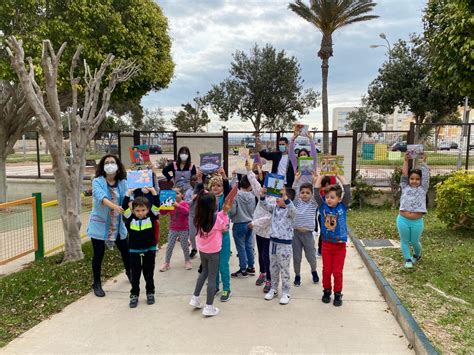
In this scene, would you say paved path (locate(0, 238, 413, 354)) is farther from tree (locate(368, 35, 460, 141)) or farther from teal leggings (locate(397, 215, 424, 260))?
tree (locate(368, 35, 460, 141))

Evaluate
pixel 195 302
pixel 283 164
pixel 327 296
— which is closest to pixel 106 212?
pixel 195 302

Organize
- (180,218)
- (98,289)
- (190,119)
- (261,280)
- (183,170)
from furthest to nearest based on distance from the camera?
(190,119) < (183,170) < (180,218) < (261,280) < (98,289)

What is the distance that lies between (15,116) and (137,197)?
33.4 ft

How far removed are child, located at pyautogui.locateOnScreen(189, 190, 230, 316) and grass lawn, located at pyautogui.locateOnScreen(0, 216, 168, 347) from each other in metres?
1.63

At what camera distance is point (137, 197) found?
4426mm

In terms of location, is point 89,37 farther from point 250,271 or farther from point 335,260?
point 335,260

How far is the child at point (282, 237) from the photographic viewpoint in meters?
4.23

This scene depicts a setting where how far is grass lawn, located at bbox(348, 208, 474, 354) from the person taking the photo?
352cm

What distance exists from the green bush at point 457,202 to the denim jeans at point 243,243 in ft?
13.8

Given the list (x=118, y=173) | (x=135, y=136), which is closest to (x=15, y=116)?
(x=135, y=136)

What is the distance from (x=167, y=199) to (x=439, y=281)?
365cm

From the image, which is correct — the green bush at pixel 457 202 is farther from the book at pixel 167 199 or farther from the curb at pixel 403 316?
the book at pixel 167 199

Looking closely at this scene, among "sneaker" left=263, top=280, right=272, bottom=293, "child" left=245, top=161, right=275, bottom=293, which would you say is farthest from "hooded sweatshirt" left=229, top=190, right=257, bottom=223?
"sneaker" left=263, top=280, right=272, bottom=293

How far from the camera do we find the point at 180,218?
18.0ft
